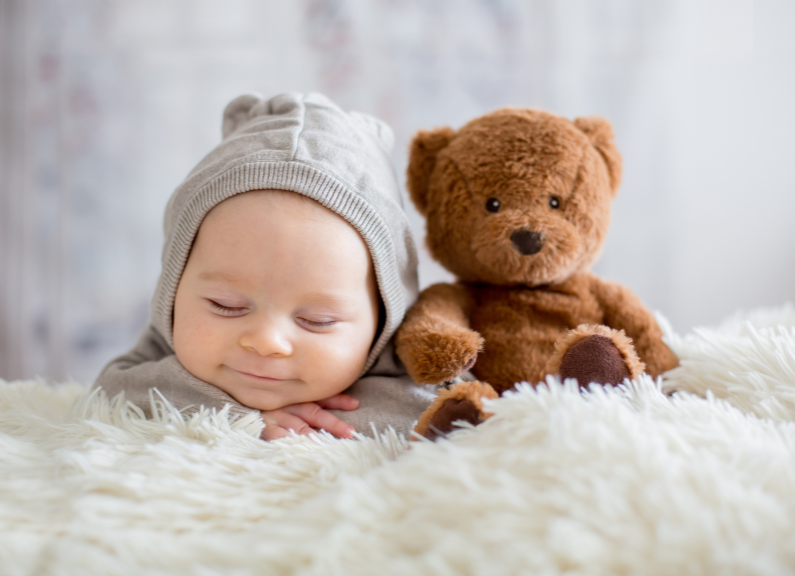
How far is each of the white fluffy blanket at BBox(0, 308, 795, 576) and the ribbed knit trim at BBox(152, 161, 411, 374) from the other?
0.91 ft

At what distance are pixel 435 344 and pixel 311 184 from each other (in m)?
0.29

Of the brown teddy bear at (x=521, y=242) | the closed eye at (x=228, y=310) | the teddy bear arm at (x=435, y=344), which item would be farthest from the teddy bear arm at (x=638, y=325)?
the closed eye at (x=228, y=310)

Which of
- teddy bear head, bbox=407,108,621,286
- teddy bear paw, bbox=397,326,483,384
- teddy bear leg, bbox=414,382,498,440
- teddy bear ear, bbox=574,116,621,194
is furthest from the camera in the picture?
teddy bear ear, bbox=574,116,621,194

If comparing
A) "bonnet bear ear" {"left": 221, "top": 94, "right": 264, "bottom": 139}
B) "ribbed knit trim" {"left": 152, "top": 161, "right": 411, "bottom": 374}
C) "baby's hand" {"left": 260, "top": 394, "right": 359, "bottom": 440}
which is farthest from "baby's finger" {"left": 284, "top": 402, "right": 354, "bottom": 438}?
"bonnet bear ear" {"left": 221, "top": 94, "right": 264, "bottom": 139}

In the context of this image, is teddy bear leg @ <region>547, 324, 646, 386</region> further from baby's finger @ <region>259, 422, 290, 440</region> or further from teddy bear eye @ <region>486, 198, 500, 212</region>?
baby's finger @ <region>259, 422, 290, 440</region>

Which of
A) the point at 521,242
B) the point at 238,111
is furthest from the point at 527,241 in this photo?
the point at 238,111

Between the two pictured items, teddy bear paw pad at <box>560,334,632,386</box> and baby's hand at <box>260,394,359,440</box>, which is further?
baby's hand at <box>260,394,359,440</box>

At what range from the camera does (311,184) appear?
820 mm

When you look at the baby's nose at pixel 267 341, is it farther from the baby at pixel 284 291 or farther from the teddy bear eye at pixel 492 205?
the teddy bear eye at pixel 492 205

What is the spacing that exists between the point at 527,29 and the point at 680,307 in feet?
3.22

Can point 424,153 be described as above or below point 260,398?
above

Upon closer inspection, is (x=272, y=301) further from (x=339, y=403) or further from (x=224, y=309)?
(x=339, y=403)

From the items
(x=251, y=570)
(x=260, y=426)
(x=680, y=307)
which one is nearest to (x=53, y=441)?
(x=260, y=426)

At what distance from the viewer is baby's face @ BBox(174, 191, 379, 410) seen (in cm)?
80
